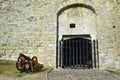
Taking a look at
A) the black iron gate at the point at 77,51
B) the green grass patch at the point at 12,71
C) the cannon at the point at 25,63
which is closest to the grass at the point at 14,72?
the green grass patch at the point at 12,71

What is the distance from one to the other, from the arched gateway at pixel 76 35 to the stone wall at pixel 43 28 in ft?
0.76

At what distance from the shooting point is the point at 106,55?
10633 millimetres

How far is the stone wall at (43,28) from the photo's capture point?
10.8 metres

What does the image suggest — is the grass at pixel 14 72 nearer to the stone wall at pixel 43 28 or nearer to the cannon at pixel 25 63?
the cannon at pixel 25 63

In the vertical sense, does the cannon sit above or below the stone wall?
below

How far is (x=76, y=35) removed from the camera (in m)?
11.3

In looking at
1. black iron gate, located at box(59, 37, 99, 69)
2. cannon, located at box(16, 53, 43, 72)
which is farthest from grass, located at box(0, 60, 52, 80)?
black iron gate, located at box(59, 37, 99, 69)

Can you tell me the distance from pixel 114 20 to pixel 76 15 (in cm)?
193

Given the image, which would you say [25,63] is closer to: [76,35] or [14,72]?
[14,72]

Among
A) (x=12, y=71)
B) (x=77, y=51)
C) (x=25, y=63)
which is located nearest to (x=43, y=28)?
(x=77, y=51)

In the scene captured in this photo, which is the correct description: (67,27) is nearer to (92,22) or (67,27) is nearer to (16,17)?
(92,22)

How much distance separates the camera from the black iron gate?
36.2 ft

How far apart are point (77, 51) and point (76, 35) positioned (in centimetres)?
→ 83

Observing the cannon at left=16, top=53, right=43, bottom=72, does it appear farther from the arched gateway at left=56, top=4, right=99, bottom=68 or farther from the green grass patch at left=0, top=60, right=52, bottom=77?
the arched gateway at left=56, top=4, right=99, bottom=68
